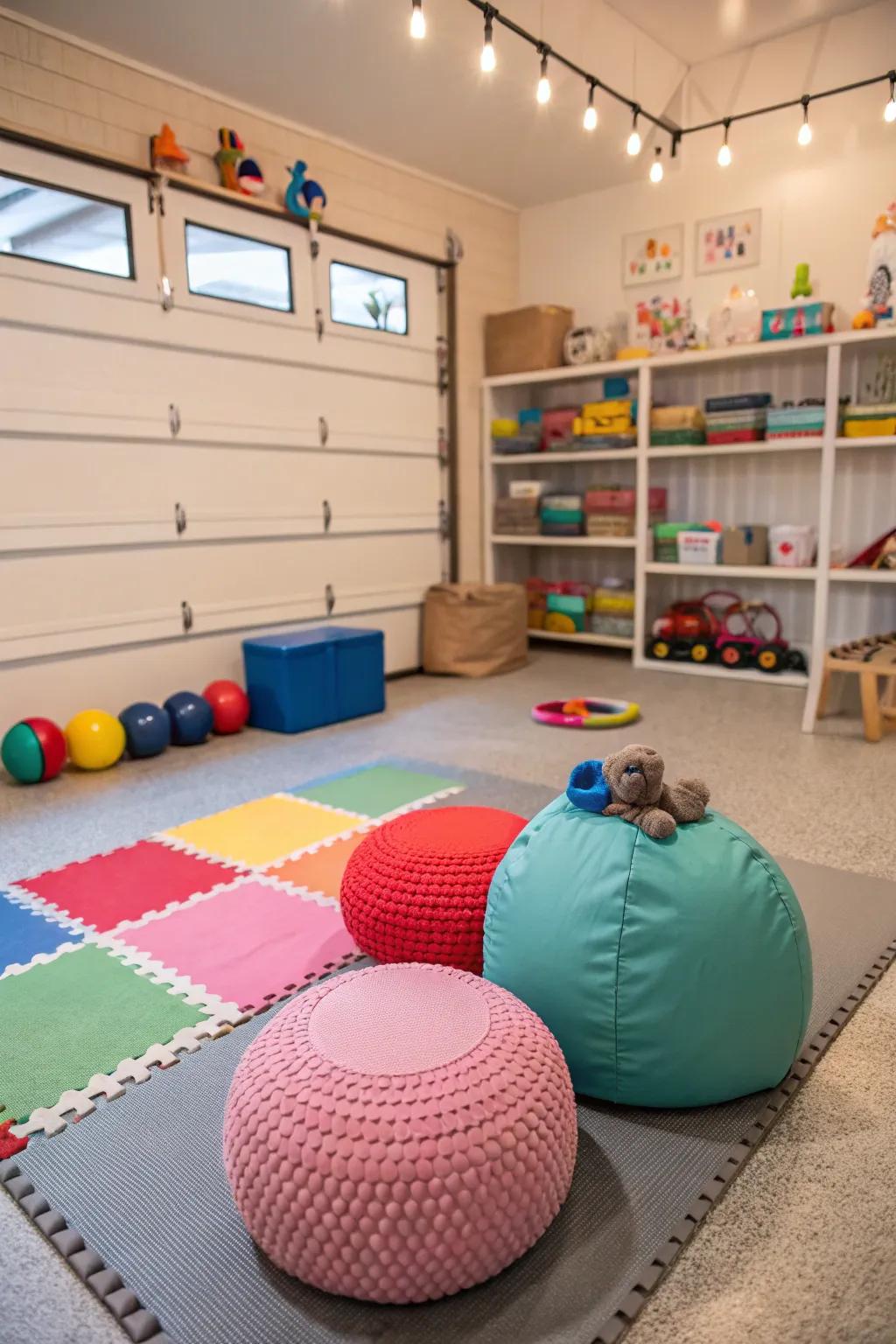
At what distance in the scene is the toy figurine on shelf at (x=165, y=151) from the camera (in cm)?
399

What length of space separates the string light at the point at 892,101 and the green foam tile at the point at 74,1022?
459cm

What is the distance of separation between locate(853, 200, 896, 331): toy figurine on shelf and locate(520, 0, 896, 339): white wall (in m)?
0.39

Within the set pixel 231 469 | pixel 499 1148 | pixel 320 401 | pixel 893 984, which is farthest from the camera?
pixel 320 401

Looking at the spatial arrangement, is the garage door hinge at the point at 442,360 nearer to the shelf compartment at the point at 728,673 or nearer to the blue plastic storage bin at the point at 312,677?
the blue plastic storage bin at the point at 312,677

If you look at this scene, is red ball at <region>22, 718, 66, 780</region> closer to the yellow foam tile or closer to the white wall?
the yellow foam tile

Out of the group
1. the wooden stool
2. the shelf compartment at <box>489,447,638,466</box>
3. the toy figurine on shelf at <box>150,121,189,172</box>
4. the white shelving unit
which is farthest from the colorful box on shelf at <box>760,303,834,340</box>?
the toy figurine on shelf at <box>150,121,189,172</box>

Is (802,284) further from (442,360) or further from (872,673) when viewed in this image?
(872,673)

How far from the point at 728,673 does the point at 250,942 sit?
3.69 m

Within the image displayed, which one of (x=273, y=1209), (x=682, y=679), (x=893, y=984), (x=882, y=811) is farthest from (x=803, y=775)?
(x=273, y=1209)

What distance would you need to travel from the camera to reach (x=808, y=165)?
4.98m

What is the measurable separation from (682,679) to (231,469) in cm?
268

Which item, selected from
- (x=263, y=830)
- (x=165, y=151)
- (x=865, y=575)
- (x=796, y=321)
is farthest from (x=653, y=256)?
(x=263, y=830)

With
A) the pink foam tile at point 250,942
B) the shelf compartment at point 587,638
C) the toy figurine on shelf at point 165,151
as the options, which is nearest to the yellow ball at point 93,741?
the pink foam tile at point 250,942

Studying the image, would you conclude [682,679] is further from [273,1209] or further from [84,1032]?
[273,1209]
